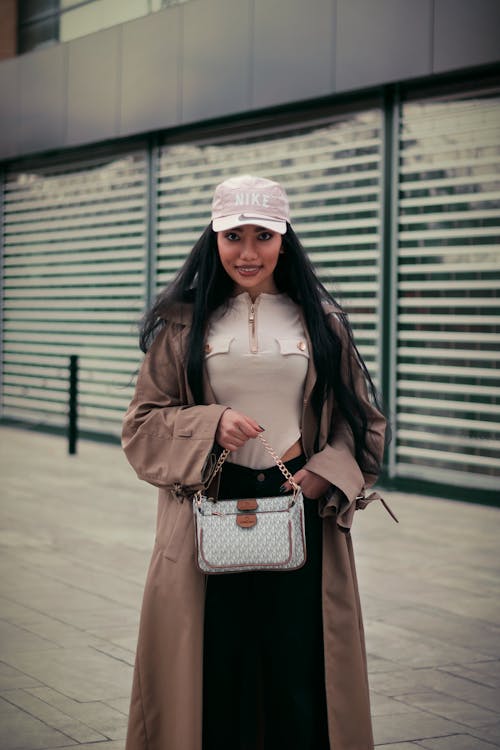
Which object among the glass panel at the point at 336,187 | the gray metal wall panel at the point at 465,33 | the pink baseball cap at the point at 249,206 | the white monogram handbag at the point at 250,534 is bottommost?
the white monogram handbag at the point at 250,534

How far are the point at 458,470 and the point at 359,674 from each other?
278 inches

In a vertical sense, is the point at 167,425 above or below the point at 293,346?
below

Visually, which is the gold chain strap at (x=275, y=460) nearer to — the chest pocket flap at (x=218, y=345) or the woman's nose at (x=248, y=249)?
the chest pocket flap at (x=218, y=345)

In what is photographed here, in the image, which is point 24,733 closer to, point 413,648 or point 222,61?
point 413,648

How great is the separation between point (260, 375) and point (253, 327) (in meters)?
0.14

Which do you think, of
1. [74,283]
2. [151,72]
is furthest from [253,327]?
[74,283]

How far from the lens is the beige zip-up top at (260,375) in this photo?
3412mm

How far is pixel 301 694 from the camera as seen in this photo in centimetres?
344

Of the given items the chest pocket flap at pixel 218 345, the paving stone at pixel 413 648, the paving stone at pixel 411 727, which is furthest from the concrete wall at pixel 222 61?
the chest pocket flap at pixel 218 345

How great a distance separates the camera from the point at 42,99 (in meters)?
15.3

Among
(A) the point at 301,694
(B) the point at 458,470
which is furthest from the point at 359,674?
(B) the point at 458,470

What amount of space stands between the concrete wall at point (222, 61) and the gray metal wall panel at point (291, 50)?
1 cm

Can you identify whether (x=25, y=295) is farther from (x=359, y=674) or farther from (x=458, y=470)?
(x=359, y=674)

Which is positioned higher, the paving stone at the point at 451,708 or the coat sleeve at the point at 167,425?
the coat sleeve at the point at 167,425
